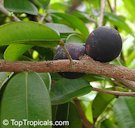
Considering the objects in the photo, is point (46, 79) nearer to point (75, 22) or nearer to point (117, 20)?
point (75, 22)

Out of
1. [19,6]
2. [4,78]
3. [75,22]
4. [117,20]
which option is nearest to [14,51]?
[4,78]

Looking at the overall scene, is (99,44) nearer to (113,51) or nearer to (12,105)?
(113,51)

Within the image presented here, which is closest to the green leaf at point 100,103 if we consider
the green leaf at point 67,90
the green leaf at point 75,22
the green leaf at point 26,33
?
the green leaf at point 67,90

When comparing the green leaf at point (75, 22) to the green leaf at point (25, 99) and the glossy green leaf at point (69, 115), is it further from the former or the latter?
the green leaf at point (25, 99)

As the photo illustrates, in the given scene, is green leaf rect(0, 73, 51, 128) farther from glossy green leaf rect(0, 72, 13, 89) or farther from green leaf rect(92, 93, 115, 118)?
green leaf rect(92, 93, 115, 118)

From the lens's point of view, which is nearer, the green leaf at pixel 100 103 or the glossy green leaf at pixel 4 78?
the glossy green leaf at pixel 4 78

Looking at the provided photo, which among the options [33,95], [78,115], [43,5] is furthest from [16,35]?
[43,5]
